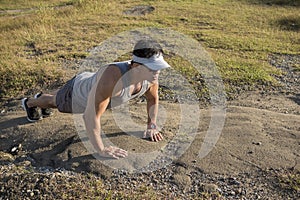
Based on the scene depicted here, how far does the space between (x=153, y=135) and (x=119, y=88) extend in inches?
24.7

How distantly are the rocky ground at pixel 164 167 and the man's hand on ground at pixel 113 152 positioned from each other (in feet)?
0.34

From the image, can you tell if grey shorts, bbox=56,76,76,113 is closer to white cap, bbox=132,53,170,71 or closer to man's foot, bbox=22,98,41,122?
man's foot, bbox=22,98,41,122

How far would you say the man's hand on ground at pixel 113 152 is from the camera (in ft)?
10.5

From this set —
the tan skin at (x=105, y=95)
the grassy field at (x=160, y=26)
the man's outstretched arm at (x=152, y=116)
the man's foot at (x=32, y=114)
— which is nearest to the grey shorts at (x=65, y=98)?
the man's foot at (x=32, y=114)

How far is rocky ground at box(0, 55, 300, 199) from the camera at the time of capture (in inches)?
114

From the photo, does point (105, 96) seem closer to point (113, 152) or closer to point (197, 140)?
point (113, 152)

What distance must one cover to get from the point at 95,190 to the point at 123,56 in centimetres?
347

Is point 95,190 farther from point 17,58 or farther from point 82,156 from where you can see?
point 17,58

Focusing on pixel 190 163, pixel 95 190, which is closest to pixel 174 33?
pixel 190 163

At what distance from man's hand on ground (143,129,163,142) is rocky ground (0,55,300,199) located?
0.26 feet

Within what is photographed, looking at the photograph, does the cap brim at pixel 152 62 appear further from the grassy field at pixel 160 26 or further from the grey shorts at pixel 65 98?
the grassy field at pixel 160 26

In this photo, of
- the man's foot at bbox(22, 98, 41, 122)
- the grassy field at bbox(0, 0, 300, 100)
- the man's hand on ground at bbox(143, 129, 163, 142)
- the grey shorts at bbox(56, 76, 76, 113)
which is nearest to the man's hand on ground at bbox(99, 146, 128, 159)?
the man's hand on ground at bbox(143, 129, 163, 142)

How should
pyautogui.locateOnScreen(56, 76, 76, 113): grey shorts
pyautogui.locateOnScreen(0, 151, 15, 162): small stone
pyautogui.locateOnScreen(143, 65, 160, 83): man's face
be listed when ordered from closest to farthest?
pyautogui.locateOnScreen(143, 65, 160, 83): man's face → pyautogui.locateOnScreen(0, 151, 15, 162): small stone → pyautogui.locateOnScreen(56, 76, 76, 113): grey shorts

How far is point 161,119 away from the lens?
400 centimetres
